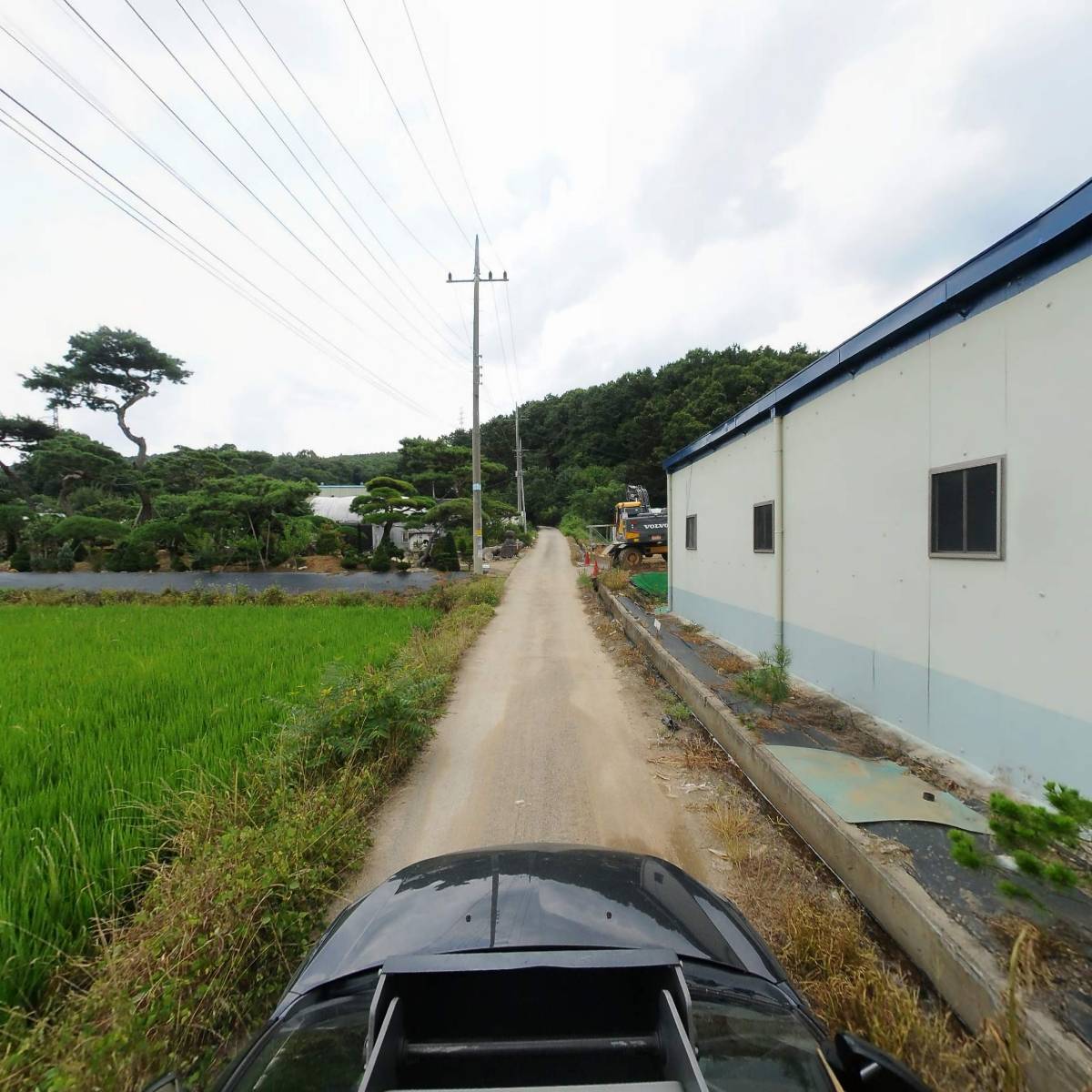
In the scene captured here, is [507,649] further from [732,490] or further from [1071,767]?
[1071,767]

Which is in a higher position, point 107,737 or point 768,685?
point 768,685

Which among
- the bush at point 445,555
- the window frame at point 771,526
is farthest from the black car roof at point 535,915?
the bush at point 445,555

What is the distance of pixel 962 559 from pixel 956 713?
1.04 meters

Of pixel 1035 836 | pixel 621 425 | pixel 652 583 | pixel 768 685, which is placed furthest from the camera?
pixel 621 425

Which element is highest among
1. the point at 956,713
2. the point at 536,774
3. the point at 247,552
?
the point at 247,552

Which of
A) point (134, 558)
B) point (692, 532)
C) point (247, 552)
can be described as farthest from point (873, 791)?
point (134, 558)

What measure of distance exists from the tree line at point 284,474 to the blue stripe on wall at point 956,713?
1525 centimetres

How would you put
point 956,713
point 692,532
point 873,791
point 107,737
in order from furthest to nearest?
point 692,532 < point 107,737 < point 956,713 < point 873,791

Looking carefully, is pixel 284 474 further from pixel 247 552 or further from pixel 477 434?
pixel 477 434

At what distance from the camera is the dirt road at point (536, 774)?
3.39 metres

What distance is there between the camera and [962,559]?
3568 millimetres

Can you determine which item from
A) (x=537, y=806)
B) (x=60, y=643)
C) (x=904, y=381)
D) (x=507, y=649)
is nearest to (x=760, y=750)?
(x=537, y=806)

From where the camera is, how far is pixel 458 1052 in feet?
3.55

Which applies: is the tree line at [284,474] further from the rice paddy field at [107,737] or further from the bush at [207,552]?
the rice paddy field at [107,737]
